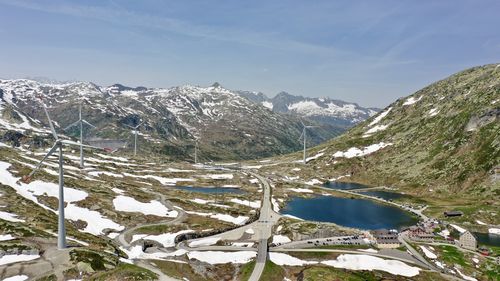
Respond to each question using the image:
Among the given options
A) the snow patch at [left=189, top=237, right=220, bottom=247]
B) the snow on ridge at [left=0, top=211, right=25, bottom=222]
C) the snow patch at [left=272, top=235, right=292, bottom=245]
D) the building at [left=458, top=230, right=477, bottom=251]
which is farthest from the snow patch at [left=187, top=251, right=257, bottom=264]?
the building at [left=458, top=230, right=477, bottom=251]

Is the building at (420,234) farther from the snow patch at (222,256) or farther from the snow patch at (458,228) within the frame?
the snow patch at (222,256)

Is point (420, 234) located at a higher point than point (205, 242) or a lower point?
higher

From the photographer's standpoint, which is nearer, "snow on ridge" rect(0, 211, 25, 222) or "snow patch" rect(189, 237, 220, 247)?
"snow on ridge" rect(0, 211, 25, 222)

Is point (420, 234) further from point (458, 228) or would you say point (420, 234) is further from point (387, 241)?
point (458, 228)

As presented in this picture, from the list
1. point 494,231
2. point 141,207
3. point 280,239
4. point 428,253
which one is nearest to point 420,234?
point 428,253

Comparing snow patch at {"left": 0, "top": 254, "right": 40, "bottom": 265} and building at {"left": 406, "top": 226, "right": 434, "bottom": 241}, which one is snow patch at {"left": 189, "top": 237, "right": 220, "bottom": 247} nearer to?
snow patch at {"left": 0, "top": 254, "right": 40, "bottom": 265}

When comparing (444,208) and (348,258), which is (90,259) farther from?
(444,208)

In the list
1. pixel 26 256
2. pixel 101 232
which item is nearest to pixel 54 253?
pixel 26 256

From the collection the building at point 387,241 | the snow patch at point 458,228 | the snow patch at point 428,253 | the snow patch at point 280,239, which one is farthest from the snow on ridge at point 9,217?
the snow patch at point 458,228

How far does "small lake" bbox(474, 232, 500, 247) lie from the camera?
14500 cm

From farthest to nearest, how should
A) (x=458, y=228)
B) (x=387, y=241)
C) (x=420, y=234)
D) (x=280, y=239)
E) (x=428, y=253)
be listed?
(x=458, y=228)
(x=420, y=234)
(x=280, y=239)
(x=387, y=241)
(x=428, y=253)

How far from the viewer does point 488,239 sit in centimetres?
15050

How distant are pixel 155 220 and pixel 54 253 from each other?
6404 centimetres

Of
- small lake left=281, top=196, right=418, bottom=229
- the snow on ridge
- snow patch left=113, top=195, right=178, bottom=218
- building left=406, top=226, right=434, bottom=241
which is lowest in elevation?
small lake left=281, top=196, right=418, bottom=229
